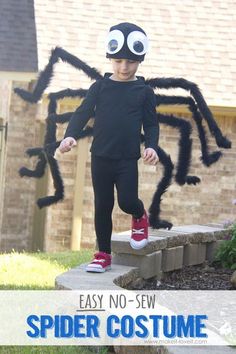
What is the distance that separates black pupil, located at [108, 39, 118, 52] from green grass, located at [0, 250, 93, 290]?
1.67 m

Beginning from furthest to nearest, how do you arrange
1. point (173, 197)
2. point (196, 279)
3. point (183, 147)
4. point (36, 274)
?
1. point (173, 197)
2. point (36, 274)
3. point (183, 147)
4. point (196, 279)

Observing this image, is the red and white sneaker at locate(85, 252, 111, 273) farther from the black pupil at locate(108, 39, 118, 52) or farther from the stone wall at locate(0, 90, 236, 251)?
the stone wall at locate(0, 90, 236, 251)

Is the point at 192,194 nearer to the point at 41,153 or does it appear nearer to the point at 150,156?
the point at 41,153

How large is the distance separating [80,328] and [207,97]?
295 inches

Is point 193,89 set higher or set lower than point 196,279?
higher

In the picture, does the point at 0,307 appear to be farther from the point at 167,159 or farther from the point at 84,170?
the point at 84,170

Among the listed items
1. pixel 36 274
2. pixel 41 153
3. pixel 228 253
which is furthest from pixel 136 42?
pixel 36 274

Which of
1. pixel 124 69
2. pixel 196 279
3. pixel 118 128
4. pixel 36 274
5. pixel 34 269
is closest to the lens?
pixel 118 128

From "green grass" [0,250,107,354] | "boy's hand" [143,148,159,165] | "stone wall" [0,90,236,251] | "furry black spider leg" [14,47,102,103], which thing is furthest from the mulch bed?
"stone wall" [0,90,236,251]

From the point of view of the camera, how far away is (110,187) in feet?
17.9

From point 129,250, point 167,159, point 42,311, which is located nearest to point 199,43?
point 167,159

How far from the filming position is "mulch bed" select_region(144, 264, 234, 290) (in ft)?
19.2

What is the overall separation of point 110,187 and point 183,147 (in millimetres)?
1360

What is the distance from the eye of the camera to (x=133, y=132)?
5.32m
